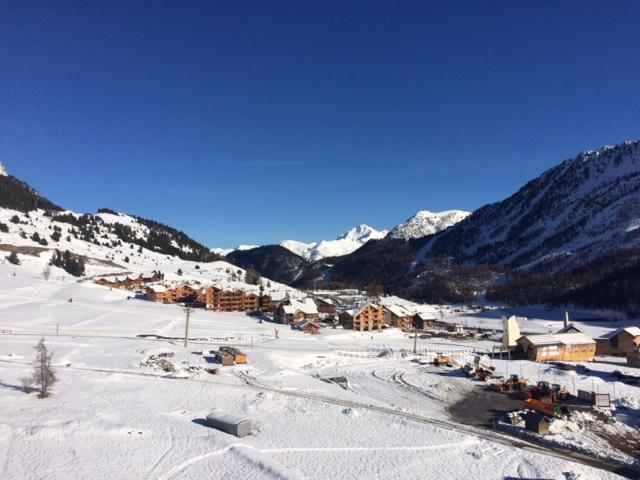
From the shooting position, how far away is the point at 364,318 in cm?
11000

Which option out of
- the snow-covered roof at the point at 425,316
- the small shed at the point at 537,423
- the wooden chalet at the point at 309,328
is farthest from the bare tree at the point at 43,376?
the snow-covered roof at the point at 425,316

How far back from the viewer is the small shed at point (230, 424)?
36.2 meters

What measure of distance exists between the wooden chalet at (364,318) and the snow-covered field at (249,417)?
2994 centimetres

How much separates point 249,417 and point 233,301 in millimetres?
90157

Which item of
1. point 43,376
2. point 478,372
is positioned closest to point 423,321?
point 478,372

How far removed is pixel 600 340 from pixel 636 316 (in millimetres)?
60959

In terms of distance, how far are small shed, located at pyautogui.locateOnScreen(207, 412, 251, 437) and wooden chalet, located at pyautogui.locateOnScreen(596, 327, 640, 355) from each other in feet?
222

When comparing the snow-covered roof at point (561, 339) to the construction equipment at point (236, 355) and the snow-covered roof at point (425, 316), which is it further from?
the construction equipment at point (236, 355)

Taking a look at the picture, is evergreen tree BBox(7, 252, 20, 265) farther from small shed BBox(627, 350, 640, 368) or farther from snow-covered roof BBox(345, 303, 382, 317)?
small shed BBox(627, 350, 640, 368)

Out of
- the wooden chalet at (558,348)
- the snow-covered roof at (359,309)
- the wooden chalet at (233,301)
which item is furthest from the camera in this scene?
the wooden chalet at (233,301)

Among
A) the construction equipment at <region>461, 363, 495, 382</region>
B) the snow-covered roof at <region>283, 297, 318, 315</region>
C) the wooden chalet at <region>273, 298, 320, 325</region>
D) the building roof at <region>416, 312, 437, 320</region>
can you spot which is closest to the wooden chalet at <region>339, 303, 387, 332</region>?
the snow-covered roof at <region>283, 297, 318, 315</region>

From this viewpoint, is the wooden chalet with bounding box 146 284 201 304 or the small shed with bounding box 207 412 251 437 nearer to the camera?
the small shed with bounding box 207 412 251 437

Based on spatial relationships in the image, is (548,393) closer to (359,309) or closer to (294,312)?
(359,309)

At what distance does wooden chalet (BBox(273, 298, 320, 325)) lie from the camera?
109 meters
